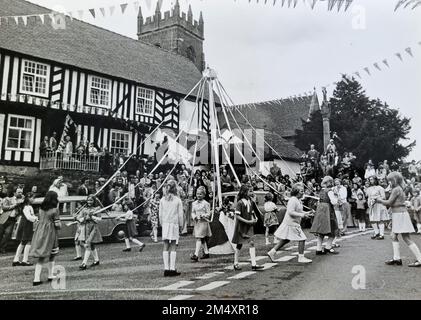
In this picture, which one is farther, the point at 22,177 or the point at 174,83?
the point at 174,83

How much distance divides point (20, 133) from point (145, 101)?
235 inches

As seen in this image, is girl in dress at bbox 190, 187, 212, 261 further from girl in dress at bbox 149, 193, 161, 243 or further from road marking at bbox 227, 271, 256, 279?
girl in dress at bbox 149, 193, 161, 243

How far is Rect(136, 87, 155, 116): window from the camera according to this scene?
14891 mm

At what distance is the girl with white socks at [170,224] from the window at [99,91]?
7661 millimetres

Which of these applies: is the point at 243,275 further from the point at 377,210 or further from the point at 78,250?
the point at 377,210

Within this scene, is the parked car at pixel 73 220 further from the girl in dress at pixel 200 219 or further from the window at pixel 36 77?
the window at pixel 36 77

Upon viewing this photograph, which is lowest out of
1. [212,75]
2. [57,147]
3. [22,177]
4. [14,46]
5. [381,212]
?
[381,212]

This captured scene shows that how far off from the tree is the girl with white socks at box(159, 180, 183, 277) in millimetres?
16337

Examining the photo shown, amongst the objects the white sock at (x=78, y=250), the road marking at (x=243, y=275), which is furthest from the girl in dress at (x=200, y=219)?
the white sock at (x=78, y=250)

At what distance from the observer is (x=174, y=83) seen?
1636cm

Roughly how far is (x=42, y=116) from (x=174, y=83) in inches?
259

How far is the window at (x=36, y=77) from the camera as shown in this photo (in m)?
11.0
